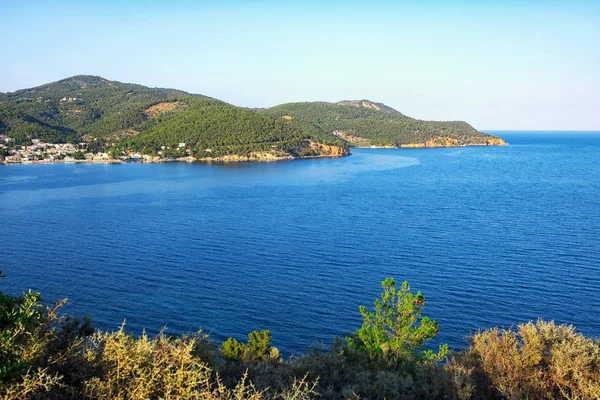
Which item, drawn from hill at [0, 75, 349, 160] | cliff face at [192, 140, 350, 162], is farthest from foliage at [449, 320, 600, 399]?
hill at [0, 75, 349, 160]

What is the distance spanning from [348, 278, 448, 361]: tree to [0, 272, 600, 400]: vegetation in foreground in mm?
46

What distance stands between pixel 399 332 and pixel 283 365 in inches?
249

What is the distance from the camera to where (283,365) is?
46.2ft

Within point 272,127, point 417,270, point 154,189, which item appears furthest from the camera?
point 272,127

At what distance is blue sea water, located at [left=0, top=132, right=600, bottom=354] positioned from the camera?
27.2 m

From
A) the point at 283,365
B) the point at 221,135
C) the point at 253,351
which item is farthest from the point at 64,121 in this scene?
the point at 283,365

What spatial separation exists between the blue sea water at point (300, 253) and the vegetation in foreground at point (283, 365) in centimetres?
759

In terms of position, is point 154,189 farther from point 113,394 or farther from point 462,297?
point 113,394

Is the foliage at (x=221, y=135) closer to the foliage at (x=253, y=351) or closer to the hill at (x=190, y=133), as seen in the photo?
the hill at (x=190, y=133)

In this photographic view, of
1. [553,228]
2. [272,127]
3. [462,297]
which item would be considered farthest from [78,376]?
[272,127]

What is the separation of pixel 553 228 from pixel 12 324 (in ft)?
162

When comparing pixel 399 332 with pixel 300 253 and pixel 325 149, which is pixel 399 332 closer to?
pixel 300 253

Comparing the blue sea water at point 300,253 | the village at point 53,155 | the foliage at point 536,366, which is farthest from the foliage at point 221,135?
the foliage at point 536,366

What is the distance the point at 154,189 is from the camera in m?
76.2
